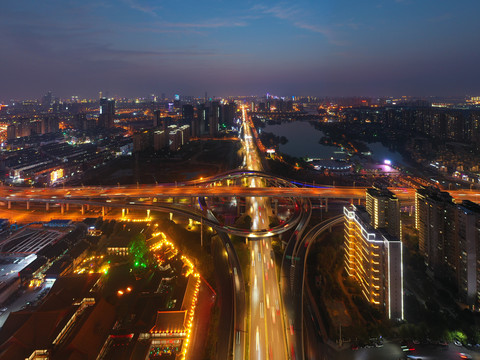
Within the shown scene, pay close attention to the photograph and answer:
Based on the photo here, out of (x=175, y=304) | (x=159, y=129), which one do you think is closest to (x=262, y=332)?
(x=175, y=304)

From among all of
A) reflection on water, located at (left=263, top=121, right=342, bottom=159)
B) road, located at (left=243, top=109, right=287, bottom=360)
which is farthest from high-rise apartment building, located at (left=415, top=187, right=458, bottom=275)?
reflection on water, located at (left=263, top=121, right=342, bottom=159)

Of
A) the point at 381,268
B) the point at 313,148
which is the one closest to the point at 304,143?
the point at 313,148

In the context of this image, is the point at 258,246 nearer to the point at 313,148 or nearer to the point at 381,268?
the point at 381,268

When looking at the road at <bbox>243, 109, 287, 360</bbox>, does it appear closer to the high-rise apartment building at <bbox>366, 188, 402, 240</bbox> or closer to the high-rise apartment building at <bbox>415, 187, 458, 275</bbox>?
the high-rise apartment building at <bbox>366, 188, 402, 240</bbox>

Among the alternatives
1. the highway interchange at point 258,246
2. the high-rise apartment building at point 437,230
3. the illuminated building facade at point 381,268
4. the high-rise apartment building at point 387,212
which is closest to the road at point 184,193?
the highway interchange at point 258,246

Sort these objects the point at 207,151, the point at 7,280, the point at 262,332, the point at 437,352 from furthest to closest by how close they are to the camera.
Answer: the point at 207,151 < the point at 7,280 < the point at 262,332 < the point at 437,352

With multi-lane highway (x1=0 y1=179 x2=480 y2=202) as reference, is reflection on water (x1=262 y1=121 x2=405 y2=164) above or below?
above

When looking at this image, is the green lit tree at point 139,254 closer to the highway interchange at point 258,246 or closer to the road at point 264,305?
the highway interchange at point 258,246

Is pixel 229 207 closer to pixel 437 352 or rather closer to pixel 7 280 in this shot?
pixel 7 280
